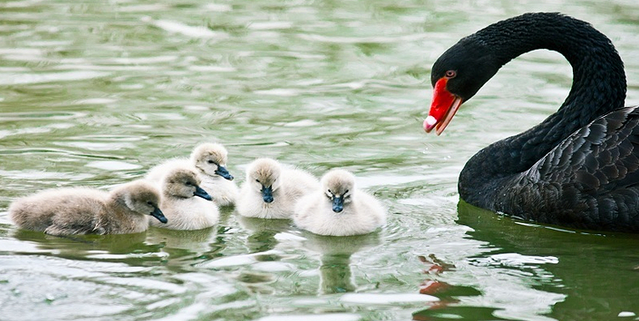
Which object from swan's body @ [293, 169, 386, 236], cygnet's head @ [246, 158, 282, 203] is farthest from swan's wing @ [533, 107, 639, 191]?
cygnet's head @ [246, 158, 282, 203]

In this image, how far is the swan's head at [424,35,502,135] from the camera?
279 inches

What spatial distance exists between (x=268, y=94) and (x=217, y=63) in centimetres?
120

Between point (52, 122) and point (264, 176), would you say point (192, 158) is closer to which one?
point (264, 176)

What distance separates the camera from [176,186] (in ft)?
21.0

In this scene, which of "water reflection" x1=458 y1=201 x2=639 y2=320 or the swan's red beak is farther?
the swan's red beak

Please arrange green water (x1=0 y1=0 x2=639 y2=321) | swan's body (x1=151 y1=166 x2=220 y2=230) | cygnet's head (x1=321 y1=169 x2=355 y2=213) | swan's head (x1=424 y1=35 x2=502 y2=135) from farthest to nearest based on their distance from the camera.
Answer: swan's head (x1=424 y1=35 x2=502 y2=135), swan's body (x1=151 y1=166 x2=220 y2=230), cygnet's head (x1=321 y1=169 x2=355 y2=213), green water (x1=0 y1=0 x2=639 y2=321)

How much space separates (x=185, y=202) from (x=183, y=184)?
0.10 m

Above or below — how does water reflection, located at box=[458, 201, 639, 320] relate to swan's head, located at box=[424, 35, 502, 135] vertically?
below

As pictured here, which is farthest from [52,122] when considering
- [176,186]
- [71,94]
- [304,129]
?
[176,186]

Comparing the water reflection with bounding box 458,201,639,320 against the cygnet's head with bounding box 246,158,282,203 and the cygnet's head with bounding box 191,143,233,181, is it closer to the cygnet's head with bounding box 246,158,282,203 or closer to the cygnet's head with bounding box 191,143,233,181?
the cygnet's head with bounding box 246,158,282,203

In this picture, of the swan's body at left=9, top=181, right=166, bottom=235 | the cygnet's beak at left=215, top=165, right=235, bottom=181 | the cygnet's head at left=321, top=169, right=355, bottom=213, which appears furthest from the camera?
the cygnet's beak at left=215, top=165, right=235, bottom=181

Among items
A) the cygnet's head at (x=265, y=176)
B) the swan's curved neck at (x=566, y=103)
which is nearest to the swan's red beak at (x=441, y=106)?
the swan's curved neck at (x=566, y=103)

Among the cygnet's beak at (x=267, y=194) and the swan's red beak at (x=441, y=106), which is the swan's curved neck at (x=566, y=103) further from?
the cygnet's beak at (x=267, y=194)

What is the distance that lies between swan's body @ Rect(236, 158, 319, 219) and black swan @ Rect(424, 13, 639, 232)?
0.86 m
